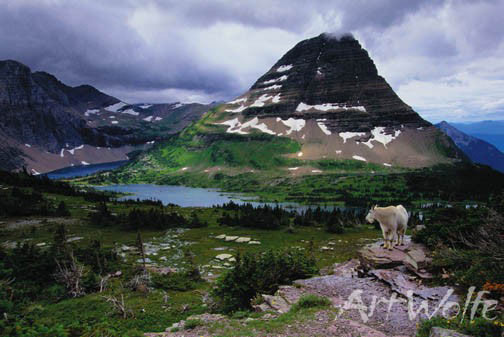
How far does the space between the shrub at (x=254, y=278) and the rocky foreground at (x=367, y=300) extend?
1422mm

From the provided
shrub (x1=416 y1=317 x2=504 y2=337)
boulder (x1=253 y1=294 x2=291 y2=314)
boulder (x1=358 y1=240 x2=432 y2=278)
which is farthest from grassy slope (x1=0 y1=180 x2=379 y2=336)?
boulder (x1=358 y1=240 x2=432 y2=278)

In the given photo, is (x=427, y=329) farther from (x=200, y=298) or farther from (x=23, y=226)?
(x=23, y=226)

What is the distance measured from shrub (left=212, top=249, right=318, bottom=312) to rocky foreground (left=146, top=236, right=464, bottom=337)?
142 cm

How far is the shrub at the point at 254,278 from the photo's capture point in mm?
19031

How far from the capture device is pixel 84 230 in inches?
2645

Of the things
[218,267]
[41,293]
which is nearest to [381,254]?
[218,267]

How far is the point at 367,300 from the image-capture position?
52.2 ft

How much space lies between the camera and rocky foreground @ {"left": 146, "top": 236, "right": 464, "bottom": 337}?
12805mm

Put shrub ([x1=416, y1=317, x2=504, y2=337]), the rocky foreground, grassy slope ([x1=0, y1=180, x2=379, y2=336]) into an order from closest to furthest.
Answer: shrub ([x1=416, y1=317, x2=504, y2=337]) < the rocky foreground < grassy slope ([x1=0, y1=180, x2=379, y2=336])

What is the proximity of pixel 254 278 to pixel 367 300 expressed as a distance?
703 cm

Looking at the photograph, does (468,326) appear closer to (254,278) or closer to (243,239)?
(254,278)

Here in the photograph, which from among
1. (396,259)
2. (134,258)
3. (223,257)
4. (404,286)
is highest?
(396,259)

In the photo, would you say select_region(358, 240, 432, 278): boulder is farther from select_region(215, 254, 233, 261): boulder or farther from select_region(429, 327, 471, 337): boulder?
select_region(215, 254, 233, 261): boulder

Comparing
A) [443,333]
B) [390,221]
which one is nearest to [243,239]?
[390,221]
